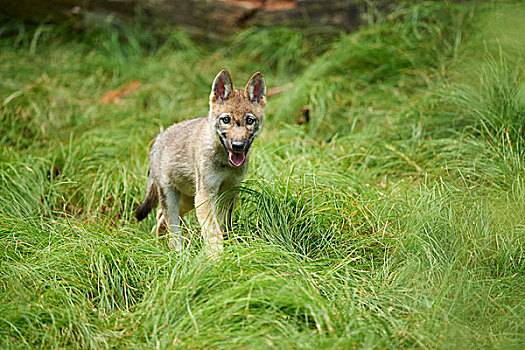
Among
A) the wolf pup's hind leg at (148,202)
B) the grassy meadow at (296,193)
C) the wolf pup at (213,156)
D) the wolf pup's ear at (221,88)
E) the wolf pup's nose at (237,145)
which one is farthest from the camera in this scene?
the wolf pup's hind leg at (148,202)

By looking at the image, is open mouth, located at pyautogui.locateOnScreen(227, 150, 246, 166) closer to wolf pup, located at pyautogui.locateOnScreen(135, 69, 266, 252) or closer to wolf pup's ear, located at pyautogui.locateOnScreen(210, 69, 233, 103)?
wolf pup, located at pyautogui.locateOnScreen(135, 69, 266, 252)

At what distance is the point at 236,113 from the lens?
4184 millimetres

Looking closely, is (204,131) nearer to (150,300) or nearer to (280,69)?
(150,300)

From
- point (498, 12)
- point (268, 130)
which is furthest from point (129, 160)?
point (498, 12)

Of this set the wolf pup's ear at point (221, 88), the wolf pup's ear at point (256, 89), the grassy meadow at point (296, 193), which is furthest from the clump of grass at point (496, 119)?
the wolf pup's ear at point (221, 88)

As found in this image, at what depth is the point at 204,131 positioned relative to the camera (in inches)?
175

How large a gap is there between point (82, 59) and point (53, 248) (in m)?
5.97

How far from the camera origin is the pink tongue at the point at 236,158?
4066mm

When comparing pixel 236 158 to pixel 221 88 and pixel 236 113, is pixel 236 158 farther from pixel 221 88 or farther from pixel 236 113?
pixel 221 88

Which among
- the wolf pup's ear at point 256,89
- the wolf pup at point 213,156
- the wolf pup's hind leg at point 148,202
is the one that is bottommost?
the wolf pup's hind leg at point 148,202

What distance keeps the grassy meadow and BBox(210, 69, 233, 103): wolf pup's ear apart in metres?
0.82

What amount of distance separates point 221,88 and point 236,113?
0.93ft

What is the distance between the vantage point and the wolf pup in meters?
4.13

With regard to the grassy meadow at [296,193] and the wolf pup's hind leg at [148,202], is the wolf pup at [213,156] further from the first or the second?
the grassy meadow at [296,193]
